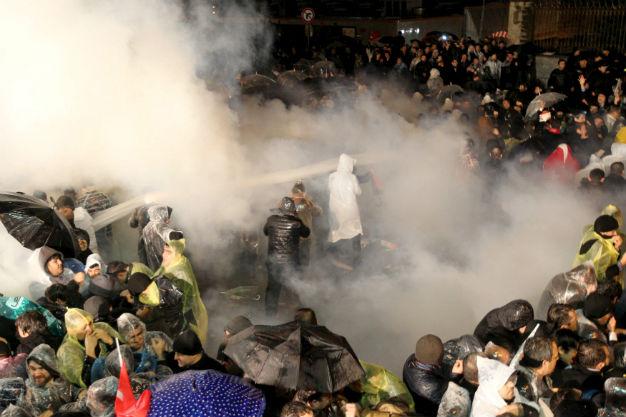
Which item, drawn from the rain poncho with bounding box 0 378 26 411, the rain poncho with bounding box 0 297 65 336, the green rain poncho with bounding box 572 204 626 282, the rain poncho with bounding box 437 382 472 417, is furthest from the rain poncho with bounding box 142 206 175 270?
the green rain poncho with bounding box 572 204 626 282

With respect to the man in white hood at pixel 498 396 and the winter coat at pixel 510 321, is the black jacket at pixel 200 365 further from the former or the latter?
the winter coat at pixel 510 321

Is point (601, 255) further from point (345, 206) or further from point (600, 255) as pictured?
point (345, 206)

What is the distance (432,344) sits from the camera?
4.06 m

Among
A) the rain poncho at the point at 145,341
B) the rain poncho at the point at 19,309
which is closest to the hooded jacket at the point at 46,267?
the rain poncho at the point at 19,309

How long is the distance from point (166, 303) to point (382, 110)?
24.1 ft

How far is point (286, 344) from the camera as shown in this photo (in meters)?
3.89

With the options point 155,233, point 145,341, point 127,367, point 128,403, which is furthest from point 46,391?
point 155,233

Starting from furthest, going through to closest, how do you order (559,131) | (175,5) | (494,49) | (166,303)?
(494,49)
(559,131)
(175,5)
(166,303)

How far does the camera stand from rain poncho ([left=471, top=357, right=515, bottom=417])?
3.50 m

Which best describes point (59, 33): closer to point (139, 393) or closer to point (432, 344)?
point (139, 393)

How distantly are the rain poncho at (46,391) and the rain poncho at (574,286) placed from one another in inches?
134

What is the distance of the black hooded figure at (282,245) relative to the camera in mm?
6398

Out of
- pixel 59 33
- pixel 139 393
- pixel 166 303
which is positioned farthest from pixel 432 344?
pixel 59 33

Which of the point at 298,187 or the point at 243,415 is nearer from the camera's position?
the point at 243,415
